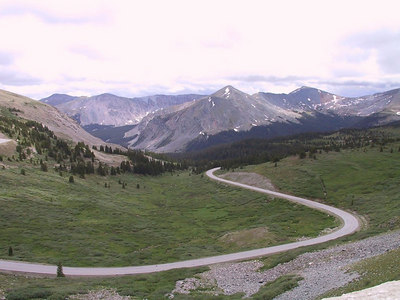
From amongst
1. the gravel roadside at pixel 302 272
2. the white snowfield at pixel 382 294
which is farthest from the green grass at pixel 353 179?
the white snowfield at pixel 382 294

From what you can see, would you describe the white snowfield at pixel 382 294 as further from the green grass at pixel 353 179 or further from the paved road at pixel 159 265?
the green grass at pixel 353 179

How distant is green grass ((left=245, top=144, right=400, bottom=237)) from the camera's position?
72.3 meters

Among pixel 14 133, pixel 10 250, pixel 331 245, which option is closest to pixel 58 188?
pixel 10 250

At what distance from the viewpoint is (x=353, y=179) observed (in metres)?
106

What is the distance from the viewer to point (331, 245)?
151 ft

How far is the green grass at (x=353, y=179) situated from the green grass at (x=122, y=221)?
1165cm

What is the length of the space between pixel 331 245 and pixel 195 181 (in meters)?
121

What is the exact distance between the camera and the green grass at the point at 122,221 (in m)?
55.2

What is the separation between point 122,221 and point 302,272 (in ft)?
189

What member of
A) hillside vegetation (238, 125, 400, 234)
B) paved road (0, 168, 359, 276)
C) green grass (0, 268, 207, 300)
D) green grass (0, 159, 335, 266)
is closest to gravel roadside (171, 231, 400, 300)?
green grass (0, 268, 207, 300)

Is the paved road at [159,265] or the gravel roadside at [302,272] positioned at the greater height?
the gravel roadside at [302,272]

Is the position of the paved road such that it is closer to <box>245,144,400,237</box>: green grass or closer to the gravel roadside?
the gravel roadside

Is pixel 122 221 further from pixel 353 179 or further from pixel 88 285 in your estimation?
pixel 353 179

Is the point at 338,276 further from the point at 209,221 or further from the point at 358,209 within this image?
the point at 209,221
